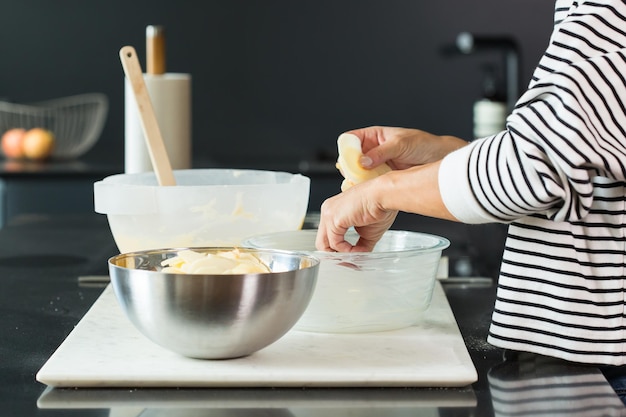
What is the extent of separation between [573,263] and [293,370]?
0.98ft

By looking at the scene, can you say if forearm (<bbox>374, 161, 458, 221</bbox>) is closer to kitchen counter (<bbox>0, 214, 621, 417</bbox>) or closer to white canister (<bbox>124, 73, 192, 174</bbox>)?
kitchen counter (<bbox>0, 214, 621, 417</bbox>)

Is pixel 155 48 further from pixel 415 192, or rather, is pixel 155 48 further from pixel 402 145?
pixel 415 192

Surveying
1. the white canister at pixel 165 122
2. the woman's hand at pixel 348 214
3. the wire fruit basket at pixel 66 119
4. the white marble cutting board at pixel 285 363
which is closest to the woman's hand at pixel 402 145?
the woman's hand at pixel 348 214

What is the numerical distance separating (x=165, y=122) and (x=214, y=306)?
3.13 ft

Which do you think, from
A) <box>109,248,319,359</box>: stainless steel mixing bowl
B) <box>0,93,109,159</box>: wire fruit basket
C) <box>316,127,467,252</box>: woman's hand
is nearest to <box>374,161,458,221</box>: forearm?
<box>316,127,467,252</box>: woman's hand

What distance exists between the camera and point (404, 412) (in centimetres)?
78

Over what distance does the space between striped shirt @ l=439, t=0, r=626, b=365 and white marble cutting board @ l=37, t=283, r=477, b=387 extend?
3.8 inches

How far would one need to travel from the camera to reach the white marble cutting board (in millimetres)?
850

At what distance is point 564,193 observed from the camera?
874 millimetres

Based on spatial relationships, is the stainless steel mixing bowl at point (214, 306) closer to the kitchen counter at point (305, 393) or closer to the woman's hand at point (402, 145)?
the kitchen counter at point (305, 393)

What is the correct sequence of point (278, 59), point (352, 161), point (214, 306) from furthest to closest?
point (278, 59)
point (352, 161)
point (214, 306)

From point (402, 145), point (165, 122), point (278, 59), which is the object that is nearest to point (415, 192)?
point (402, 145)

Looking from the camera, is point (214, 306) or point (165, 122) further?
point (165, 122)

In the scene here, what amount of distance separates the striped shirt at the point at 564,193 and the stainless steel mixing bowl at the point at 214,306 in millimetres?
196
